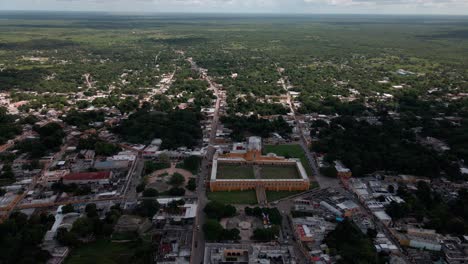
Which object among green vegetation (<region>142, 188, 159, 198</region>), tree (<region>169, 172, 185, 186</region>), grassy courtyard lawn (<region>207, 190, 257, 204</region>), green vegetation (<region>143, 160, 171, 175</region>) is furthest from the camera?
green vegetation (<region>143, 160, 171, 175</region>)

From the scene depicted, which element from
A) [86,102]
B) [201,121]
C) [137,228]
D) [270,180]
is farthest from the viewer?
[86,102]

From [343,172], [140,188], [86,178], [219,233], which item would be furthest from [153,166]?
[343,172]

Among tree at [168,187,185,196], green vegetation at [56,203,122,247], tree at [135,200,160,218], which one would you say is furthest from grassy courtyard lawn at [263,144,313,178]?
green vegetation at [56,203,122,247]

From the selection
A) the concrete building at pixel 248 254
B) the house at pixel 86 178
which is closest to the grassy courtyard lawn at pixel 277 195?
the concrete building at pixel 248 254

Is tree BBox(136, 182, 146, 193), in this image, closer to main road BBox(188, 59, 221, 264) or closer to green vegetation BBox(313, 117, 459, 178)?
main road BBox(188, 59, 221, 264)

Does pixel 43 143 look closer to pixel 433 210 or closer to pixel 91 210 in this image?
pixel 91 210

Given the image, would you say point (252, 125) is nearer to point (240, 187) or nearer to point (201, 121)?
point (201, 121)

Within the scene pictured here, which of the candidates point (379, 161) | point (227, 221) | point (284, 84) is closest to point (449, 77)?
point (284, 84)
